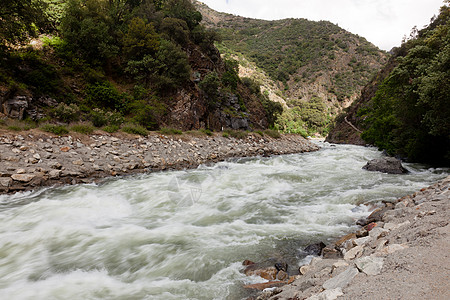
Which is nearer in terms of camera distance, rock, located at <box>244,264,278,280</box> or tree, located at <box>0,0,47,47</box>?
rock, located at <box>244,264,278,280</box>

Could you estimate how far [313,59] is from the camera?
9844 centimetres

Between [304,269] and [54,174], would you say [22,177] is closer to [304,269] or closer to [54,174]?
[54,174]

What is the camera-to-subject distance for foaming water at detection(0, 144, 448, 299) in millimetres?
3625

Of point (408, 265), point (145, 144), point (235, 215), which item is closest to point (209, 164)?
point (145, 144)

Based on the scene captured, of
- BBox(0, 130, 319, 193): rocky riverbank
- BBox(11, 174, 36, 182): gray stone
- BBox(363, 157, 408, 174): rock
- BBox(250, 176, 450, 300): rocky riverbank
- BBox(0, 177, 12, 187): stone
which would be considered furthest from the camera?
BBox(363, 157, 408, 174): rock

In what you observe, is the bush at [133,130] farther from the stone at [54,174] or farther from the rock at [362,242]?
the rock at [362,242]

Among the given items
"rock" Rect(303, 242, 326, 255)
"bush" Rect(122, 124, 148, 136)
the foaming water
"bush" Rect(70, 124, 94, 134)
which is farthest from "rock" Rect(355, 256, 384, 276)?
"bush" Rect(122, 124, 148, 136)

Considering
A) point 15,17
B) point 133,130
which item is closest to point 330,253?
point 133,130

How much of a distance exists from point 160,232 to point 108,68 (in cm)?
2048

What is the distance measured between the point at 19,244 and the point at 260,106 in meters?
34.3

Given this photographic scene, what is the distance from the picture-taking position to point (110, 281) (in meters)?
3.72

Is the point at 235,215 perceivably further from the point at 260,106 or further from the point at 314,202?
the point at 260,106

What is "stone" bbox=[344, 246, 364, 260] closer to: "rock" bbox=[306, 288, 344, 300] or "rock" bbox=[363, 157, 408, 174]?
Result: "rock" bbox=[306, 288, 344, 300]

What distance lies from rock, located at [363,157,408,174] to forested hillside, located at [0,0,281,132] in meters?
14.9
